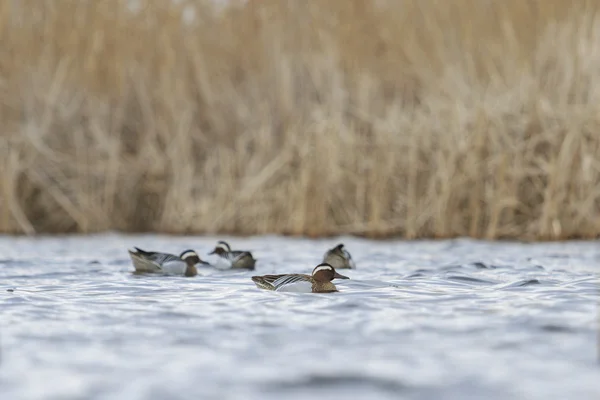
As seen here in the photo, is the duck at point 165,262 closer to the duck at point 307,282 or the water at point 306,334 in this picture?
the water at point 306,334

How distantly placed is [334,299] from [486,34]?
728 cm

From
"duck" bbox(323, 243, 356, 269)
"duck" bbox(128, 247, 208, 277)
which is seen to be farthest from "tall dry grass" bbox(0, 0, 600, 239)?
"duck" bbox(128, 247, 208, 277)

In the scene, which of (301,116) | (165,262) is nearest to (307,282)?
(165,262)

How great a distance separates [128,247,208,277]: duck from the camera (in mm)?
8422

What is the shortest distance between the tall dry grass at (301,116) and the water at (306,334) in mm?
3034

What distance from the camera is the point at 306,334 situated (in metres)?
5.32

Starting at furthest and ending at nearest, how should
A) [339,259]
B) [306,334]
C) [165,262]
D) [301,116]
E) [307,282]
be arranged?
[301,116] → [339,259] → [165,262] → [307,282] → [306,334]

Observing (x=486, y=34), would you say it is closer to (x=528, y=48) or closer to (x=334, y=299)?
(x=528, y=48)

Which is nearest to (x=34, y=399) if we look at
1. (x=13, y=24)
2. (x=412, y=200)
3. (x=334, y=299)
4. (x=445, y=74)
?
(x=334, y=299)

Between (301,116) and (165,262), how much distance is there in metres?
5.20

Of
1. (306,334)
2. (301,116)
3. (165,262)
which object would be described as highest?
(301,116)

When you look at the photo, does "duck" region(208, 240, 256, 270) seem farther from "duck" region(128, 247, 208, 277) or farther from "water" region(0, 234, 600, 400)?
"duck" region(128, 247, 208, 277)

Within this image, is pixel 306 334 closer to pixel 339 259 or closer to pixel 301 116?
pixel 339 259

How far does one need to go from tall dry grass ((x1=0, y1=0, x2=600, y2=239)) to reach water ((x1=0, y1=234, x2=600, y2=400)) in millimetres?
3034
